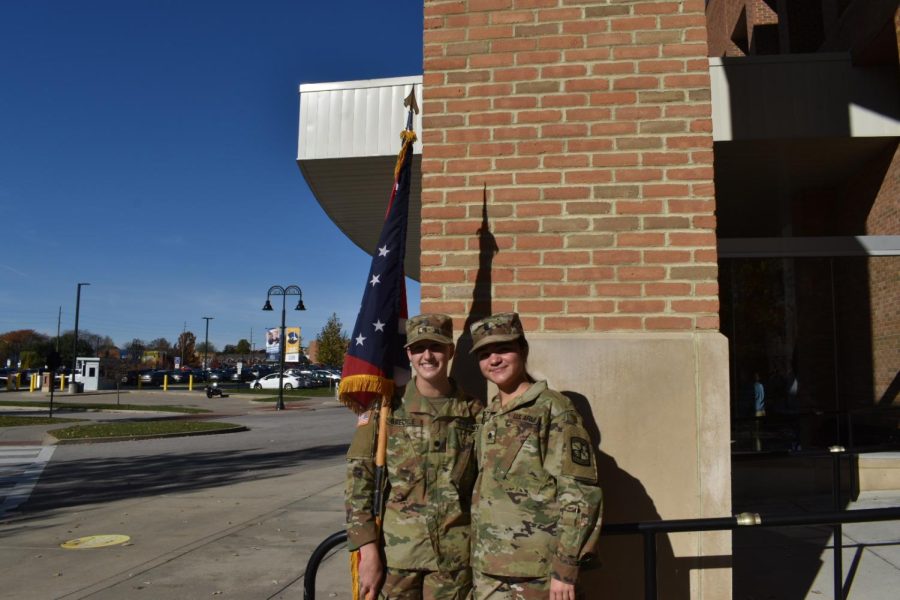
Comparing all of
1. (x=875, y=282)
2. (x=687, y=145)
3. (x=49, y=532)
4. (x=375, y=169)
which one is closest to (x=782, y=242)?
(x=875, y=282)

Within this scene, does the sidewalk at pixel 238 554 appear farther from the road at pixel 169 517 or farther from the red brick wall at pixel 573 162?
the red brick wall at pixel 573 162

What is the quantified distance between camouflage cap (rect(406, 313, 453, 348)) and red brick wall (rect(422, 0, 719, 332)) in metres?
0.67

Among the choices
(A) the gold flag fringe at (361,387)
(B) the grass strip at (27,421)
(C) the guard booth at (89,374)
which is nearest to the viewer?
(A) the gold flag fringe at (361,387)

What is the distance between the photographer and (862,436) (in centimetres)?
970

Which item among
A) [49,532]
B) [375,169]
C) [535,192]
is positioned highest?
[375,169]

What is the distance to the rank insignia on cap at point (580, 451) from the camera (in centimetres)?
245

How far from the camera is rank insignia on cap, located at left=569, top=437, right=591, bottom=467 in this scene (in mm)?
2449

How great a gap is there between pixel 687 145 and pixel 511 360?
1633 millimetres

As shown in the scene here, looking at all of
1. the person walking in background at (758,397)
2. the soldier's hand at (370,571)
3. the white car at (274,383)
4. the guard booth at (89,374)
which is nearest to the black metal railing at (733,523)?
the soldier's hand at (370,571)

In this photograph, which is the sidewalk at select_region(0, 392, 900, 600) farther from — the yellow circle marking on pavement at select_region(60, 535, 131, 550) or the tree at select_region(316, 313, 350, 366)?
the tree at select_region(316, 313, 350, 366)

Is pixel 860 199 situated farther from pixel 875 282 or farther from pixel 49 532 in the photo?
pixel 49 532

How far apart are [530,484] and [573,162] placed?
1.81m

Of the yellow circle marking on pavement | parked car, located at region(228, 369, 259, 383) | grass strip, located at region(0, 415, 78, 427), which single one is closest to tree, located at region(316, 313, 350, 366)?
parked car, located at region(228, 369, 259, 383)

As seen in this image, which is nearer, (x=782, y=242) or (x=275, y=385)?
(x=782, y=242)
